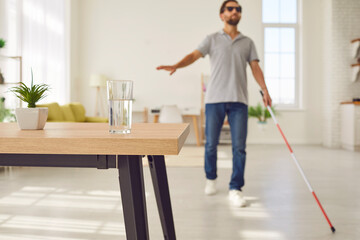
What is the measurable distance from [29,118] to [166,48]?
6372 millimetres

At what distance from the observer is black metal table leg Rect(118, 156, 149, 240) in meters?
0.84

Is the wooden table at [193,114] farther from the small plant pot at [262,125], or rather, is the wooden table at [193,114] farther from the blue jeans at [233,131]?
the blue jeans at [233,131]

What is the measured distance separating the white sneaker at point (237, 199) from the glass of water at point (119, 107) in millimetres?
1789

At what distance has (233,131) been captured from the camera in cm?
271

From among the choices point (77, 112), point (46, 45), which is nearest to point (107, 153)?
point (77, 112)

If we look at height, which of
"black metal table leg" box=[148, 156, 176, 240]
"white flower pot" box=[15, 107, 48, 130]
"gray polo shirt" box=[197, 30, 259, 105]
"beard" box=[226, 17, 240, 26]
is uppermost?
"beard" box=[226, 17, 240, 26]

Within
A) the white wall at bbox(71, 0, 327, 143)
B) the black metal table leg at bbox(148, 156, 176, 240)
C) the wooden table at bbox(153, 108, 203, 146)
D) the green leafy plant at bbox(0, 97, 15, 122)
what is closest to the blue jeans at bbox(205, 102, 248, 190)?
the black metal table leg at bbox(148, 156, 176, 240)

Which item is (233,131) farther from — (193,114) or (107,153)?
(193,114)

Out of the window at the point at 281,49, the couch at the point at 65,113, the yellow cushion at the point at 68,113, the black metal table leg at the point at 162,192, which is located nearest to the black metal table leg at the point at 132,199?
the black metal table leg at the point at 162,192

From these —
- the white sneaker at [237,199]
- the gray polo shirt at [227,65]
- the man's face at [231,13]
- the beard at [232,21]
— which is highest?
the man's face at [231,13]

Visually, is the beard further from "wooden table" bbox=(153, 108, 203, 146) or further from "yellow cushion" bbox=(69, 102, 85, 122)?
"wooden table" bbox=(153, 108, 203, 146)

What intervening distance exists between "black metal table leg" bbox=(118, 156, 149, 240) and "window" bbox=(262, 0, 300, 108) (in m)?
6.76

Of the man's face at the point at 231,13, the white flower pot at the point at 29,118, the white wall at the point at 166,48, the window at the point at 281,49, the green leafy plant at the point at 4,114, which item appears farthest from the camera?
the window at the point at 281,49

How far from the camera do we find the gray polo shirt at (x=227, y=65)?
271 centimetres
